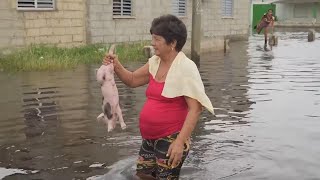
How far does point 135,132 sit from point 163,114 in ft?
11.0

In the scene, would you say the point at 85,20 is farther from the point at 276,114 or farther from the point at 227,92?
the point at 276,114

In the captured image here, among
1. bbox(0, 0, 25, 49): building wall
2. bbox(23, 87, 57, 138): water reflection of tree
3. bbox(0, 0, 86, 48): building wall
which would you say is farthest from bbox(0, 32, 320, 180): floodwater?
bbox(0, 0, 86, 48): building wall

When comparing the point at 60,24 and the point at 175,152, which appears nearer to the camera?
the point at 175,152

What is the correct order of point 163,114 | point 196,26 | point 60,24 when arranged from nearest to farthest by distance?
point 163,114 → point 196,26 → point 60,24

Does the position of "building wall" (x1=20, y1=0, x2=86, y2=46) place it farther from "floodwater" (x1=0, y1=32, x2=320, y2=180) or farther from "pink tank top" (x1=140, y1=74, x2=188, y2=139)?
"pink tank top" (x1=140, y1=74, x2=188, y2=139)

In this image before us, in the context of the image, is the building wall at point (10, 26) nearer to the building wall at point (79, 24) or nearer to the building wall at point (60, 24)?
the building wall at point (79, 24)

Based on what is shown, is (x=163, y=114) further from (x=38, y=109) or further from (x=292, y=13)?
(x=292, y=13)

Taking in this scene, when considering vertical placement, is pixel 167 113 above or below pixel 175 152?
above

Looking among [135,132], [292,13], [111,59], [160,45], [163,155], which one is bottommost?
[135,132]

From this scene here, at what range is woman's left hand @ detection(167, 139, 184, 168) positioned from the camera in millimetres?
3717

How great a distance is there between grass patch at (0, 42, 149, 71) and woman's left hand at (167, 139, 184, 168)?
1005 cm

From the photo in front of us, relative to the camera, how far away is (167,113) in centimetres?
386

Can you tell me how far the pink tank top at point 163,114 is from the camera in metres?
3.86

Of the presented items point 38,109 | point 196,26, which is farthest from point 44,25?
point 38,109
